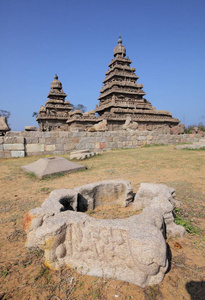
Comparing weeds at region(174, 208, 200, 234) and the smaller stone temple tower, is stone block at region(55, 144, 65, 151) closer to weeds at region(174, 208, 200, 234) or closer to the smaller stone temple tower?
weeds at region(174, 208, 200, 234)

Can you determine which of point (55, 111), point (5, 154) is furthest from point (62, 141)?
point (55, 111)

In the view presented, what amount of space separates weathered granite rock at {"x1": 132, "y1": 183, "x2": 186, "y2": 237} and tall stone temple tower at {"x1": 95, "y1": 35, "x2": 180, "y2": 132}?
53.2 feet

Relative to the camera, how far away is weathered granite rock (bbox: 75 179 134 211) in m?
2.93

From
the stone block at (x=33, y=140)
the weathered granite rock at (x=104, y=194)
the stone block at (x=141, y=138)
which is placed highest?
the stone block at (x=141, y=138)

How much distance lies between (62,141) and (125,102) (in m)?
14.0

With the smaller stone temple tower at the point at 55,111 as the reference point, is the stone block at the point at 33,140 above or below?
below

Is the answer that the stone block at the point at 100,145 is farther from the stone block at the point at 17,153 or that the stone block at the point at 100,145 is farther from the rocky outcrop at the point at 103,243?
the rocky outcrop at the point at 103,243

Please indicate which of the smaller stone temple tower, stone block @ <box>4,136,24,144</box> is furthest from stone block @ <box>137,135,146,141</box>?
the smaller stone temple tower

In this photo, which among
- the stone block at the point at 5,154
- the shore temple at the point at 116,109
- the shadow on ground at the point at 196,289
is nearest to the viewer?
the shadow on ground at the point at 196,289

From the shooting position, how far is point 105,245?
1711mm

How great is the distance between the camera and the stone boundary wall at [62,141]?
8.34 metres

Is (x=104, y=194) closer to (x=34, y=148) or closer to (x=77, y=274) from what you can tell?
(x=77, y=274)

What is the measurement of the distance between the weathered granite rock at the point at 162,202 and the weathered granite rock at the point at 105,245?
0.47 meters

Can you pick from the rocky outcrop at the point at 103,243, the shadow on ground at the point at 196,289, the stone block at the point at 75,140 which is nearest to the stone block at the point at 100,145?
the stone block at the point at 75,140
